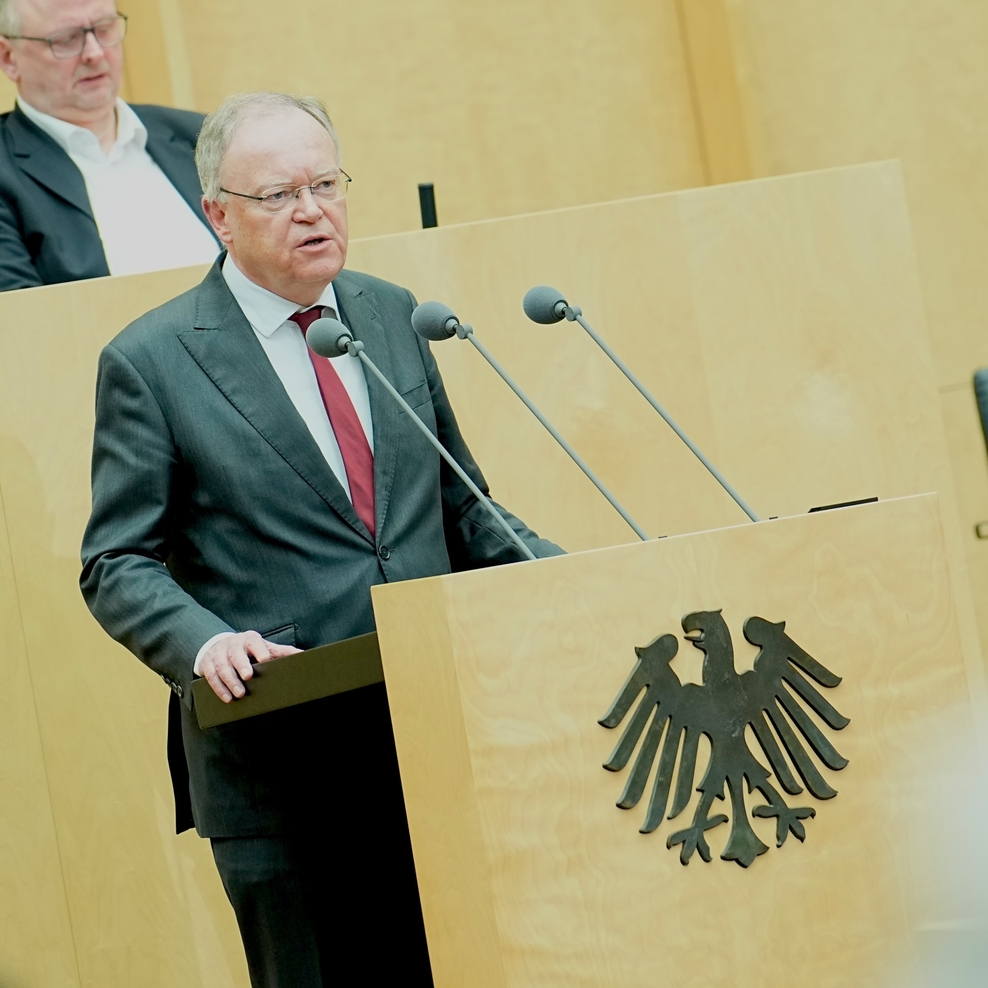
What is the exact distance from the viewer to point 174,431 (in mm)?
1790

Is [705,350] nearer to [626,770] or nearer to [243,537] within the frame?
[243,537]

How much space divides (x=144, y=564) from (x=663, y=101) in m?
3.08

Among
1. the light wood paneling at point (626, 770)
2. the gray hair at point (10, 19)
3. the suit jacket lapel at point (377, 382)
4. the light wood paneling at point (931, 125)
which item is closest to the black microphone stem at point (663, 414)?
the light wood paneling at point (626, 770)

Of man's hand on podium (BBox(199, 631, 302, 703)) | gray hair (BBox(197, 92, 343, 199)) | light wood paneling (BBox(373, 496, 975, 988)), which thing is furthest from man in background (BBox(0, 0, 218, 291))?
light wood paneling (BBox(373, 496, 975, 988))

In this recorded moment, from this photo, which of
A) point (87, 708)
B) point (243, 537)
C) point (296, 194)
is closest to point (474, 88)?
point (87, 708)

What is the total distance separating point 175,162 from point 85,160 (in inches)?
7.1

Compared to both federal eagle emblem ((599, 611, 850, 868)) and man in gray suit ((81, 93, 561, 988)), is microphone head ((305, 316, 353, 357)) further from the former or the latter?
federal eagle emblem ((599, 611, 850, 868))

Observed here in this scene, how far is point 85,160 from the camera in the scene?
114 inches

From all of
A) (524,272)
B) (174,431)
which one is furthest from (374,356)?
(524,272)

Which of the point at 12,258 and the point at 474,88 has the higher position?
the point at 474,88

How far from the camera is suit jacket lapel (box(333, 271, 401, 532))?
1813 mm

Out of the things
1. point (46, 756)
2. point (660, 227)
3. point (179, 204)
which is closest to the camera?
point (46, 756)

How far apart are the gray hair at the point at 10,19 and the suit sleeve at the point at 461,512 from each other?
4.53 feet

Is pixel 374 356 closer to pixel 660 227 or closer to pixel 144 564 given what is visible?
pixel 144 564
